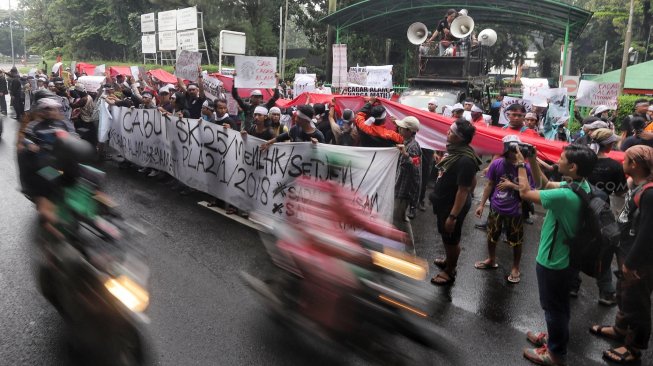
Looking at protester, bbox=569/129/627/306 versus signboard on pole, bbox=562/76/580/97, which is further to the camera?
signboard on pole, bbox=562/76/580/97

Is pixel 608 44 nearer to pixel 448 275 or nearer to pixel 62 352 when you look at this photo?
pixel 448 275

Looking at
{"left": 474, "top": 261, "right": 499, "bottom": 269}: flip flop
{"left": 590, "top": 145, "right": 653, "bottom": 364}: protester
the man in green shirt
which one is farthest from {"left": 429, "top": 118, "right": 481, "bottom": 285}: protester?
{"left": 590, "top": 145, "right": 653, "bottom": 364}: protester

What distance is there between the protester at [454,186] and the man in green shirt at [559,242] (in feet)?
3.58

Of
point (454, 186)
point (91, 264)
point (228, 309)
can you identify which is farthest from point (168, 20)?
point (91, 264)

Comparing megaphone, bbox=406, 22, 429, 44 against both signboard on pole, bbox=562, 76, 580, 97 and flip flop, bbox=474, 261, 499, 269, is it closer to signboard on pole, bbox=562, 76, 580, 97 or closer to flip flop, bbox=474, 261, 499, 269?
signboard on pole, bbox=562, 76, 580, 97

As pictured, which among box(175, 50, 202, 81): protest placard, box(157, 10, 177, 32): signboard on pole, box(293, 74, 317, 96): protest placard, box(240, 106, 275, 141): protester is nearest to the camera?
box(240, 106, 275, 141): protester

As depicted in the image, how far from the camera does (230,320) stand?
424 centimetres

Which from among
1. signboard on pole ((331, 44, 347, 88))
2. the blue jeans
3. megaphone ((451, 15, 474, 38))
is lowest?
the blue jeans

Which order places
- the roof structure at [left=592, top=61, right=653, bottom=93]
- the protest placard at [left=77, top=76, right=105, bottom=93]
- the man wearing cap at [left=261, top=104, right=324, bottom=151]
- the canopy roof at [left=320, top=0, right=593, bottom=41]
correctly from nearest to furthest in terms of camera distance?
the man wearing cap at [left=261, top=104, right=324, bottom=151] → the protest placard at [left=77, top=76, right=105, bottom=93] → the canopy roof at [left=320, top=0, right=593, bottom=41] → the roof structure at [left=592, top=61, right=653, bottom=93]

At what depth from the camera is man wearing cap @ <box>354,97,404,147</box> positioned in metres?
6.81

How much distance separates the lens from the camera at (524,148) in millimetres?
3883

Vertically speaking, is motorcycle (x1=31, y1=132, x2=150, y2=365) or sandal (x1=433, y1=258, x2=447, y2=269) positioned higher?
motorcycle (x1=31, y1=132, x2=150, y2=365)

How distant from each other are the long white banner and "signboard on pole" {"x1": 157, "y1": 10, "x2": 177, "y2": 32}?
871 inches

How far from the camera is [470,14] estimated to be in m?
21.9
